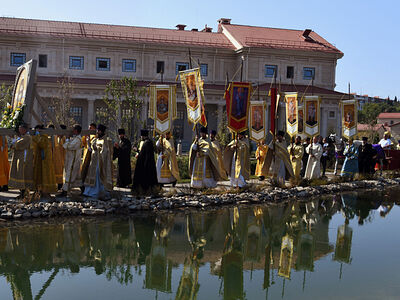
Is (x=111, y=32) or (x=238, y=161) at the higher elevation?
(x=111, y=32)

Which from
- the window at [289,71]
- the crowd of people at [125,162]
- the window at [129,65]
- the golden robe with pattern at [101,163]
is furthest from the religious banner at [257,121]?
the window at [289,71]

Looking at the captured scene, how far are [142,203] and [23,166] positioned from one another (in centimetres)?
259

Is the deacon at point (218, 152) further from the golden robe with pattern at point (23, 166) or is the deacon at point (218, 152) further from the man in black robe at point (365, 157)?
the man in black robe at point (365, 157)

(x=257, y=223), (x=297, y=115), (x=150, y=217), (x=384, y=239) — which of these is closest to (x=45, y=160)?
(x=150, y=217)

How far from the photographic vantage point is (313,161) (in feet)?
54.0

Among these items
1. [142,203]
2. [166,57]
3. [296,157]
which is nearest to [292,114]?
[296,157]

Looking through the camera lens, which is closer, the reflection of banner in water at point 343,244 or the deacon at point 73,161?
the reflection of banner in water at point 343,244

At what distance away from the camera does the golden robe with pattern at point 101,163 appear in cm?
1114

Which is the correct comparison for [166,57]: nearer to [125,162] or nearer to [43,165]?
[125,162]

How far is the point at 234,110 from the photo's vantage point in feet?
42.2

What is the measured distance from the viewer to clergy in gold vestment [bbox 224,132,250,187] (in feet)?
43.0

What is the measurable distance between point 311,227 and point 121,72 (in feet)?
101

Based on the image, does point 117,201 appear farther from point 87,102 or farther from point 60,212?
point 87,102

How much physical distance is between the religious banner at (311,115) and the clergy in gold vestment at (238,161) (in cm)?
364
